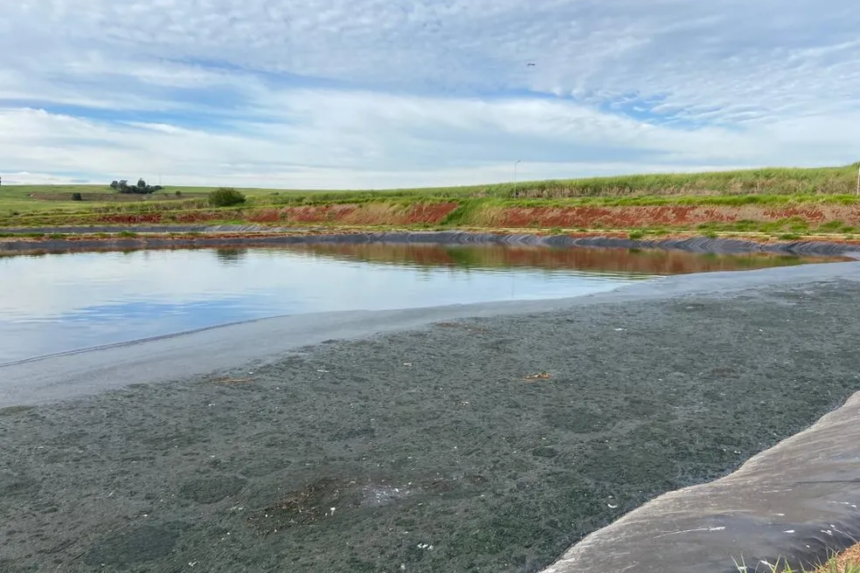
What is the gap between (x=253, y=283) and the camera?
26594 millimetres

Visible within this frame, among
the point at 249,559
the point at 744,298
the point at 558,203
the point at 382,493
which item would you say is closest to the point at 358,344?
the point at 382,493

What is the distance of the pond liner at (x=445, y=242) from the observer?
139 ft

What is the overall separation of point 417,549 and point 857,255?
136ft

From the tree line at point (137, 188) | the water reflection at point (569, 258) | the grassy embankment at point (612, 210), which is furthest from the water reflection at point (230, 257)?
the tree line at point (137, 188)

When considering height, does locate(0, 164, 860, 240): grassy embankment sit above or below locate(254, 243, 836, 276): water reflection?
above

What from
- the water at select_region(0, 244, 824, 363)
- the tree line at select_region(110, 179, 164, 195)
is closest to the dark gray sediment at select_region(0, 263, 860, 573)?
the water at select_region(0, 244, 824, 363)

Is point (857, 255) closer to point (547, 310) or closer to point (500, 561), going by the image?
point (547, 310)

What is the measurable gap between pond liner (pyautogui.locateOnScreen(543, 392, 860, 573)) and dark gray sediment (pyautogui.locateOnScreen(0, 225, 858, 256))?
40.1 metres

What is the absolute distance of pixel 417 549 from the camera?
5.16 metres

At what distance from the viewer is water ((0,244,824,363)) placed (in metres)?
17.4

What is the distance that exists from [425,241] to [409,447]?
52407 millimetres

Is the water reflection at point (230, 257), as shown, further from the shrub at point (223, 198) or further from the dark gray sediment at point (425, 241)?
the shrub at point (223, 198)

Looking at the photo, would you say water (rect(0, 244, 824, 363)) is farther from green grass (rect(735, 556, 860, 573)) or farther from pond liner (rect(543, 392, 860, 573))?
green grass (rect(735, 556, 860, 573))

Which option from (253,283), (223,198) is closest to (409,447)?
(253,283)
